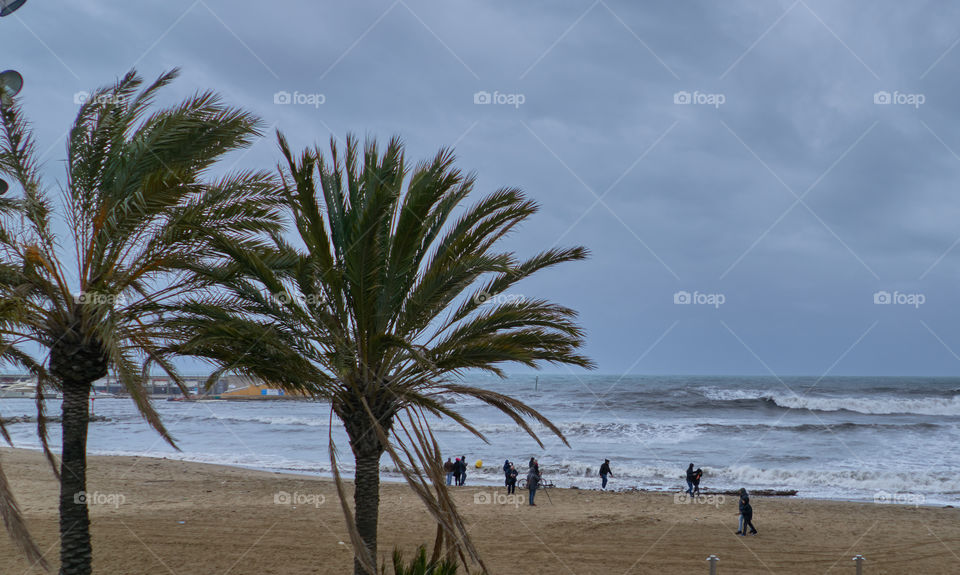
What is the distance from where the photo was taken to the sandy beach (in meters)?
12.7

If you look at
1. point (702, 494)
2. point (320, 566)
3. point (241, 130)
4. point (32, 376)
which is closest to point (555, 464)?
point (702, 494)

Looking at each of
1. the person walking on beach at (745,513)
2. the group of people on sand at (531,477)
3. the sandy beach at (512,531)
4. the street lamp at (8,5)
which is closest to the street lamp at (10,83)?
the street lamp at (8,5)

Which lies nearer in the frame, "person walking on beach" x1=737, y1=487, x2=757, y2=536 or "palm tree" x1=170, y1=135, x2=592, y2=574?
"palm tree" x1=170, y1=135, x2=592, y2=574

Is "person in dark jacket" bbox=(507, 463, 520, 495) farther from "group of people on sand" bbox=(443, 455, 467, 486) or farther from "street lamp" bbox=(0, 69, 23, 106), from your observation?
"street lamp" bbox=(0, 69, 23, 106)

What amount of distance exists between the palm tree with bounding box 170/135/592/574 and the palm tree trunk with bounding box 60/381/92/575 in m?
1.51

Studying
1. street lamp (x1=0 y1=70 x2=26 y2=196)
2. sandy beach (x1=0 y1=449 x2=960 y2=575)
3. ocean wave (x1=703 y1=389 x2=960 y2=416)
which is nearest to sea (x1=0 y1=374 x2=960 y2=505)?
ocean wave (x1=703 y1=389 x2=960 y2=416)

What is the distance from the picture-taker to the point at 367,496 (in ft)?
27.8

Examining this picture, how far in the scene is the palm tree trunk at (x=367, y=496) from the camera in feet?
27.7

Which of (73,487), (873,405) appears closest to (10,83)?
(73,487)

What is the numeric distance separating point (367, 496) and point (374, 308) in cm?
236

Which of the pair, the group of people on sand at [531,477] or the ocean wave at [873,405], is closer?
the group of people on sand at [531,477]

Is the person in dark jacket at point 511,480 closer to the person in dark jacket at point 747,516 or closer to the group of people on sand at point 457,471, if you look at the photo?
the group of people on sand at point 457,471

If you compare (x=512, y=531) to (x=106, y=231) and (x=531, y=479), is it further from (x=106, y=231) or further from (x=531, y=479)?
(x=106, y=231)

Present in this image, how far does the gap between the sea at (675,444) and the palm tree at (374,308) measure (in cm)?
114
